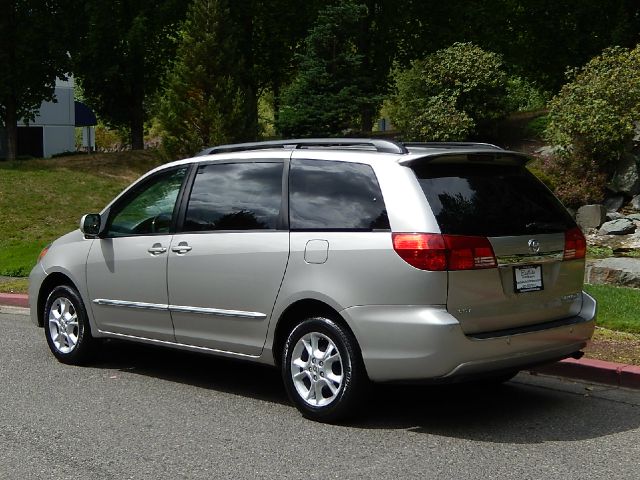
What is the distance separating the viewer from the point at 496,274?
5.69 m

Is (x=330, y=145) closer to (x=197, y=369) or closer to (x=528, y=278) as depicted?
(x=528, y=278)

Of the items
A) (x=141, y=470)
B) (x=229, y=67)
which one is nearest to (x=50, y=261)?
(x=141, y=470)

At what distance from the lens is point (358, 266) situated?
18.8 ft

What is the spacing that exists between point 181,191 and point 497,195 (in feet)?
8.43

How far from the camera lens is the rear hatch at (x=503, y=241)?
5.61 meters

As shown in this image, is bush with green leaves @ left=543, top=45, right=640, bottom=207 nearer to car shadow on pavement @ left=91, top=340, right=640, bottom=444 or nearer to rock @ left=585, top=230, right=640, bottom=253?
rock @ left=585, top=230, right=640, bottom=253

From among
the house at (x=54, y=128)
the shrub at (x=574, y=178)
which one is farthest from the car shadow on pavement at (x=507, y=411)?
the house at (x=54, y=128)

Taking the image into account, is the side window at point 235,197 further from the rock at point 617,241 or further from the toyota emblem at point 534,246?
the rock at point 617,241

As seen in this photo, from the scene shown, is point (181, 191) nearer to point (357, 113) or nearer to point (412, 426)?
point (412, 426)

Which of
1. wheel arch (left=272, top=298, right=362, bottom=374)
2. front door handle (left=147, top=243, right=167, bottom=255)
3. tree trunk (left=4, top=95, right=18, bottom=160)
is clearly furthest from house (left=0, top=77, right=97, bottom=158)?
wheel arch (left=272, top=298, right=362, bottom=374)

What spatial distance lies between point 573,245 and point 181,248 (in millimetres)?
2912

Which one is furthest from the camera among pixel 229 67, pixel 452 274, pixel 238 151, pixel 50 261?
pixel 229 67

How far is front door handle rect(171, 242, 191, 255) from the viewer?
6.88 m

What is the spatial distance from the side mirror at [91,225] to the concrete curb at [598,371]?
3.89 metres
